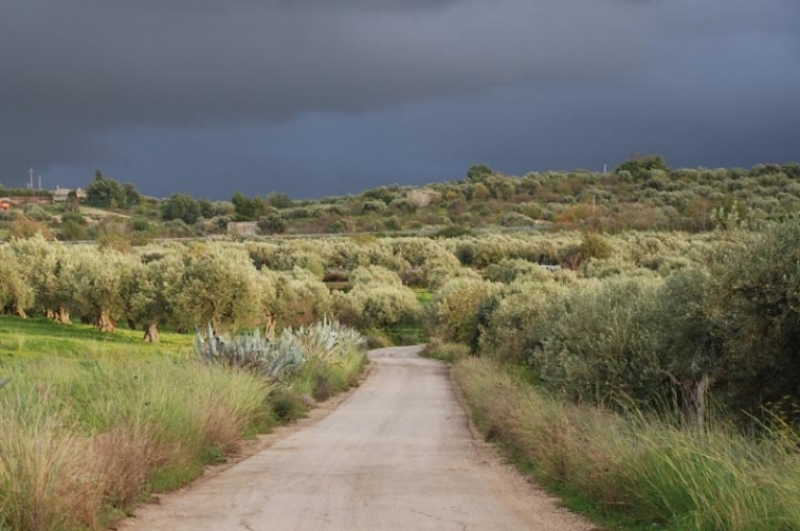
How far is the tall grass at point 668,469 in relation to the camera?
320 inches

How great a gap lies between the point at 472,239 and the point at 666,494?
316ft

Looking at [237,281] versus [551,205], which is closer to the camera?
[237,281]

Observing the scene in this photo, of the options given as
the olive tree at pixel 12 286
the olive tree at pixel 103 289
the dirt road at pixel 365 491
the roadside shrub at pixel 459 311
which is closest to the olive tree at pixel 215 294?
the olive tree at pixel 103 289

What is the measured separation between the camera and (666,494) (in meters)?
9.62

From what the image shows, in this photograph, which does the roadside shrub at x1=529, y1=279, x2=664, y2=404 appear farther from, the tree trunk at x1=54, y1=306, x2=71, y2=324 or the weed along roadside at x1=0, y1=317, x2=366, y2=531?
the tree trunk at x1=54, y1=306, x2=71, y2=324

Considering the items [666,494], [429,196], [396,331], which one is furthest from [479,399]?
[429,196]

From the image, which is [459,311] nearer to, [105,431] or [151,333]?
[151,333]

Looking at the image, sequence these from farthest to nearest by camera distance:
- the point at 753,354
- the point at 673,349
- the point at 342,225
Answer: the point at 342,225 < the point at 673,349 < the point at 753,354

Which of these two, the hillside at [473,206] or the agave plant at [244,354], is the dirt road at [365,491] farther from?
the hillside at [473,206]

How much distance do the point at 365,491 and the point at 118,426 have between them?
322cm

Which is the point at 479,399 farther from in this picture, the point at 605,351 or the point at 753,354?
the point at 753,354

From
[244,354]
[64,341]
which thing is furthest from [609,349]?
[64,341]

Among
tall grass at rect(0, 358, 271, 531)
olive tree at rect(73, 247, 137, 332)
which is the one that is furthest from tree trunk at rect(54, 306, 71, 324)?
tall grass at rect(0, 358, 271, 531)

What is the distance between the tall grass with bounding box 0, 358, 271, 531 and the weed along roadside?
16mm
